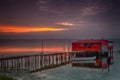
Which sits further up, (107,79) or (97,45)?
(97,45)

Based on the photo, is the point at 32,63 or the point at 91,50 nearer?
the point at 32,63

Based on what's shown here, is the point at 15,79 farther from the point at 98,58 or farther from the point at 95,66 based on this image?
the point at 98,58

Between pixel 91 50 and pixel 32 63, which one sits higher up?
pixel 91 50

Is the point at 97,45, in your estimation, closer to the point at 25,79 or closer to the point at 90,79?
the point at 90,79

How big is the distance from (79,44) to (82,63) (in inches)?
385

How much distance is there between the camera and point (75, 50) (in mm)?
52656

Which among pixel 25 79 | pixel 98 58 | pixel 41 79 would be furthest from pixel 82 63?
pixel 25 79

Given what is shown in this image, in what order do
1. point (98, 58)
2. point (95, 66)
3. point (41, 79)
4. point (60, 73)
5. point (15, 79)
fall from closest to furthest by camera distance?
point (15, 79)
point (41, 79)
point (60, 73)
point (95, 66)
point (98, 58)

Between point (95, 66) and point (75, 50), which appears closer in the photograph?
point (95, 66)

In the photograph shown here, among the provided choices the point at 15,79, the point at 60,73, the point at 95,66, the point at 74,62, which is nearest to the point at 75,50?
the point at 74,62

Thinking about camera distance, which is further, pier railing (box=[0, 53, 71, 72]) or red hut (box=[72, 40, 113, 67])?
red hut (box=[72, 40, 113, 67])

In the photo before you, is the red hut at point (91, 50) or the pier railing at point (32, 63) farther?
the red hut at point (91, 50)

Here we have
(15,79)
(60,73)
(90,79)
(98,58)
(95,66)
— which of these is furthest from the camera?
(98,58)

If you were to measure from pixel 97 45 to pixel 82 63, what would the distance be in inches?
374
